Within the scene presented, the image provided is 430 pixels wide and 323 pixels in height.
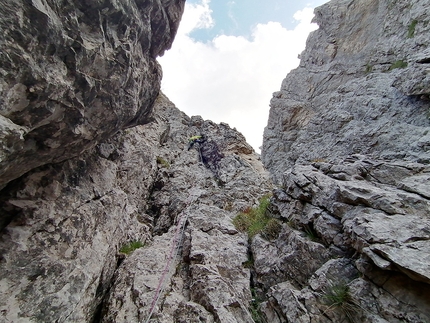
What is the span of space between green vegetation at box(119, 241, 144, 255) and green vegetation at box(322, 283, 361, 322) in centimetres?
584

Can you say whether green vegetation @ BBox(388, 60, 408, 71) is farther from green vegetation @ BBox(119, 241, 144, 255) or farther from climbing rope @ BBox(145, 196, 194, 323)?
green vegetation @ BBox(119, 241, 144, 255)

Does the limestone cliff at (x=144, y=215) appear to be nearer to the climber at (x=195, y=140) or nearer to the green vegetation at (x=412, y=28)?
the green vegetation at (x=412, y=28)

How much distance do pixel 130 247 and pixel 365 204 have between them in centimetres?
722

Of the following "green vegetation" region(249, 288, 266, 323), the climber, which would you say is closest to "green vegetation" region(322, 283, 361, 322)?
"green vegetation" region(249, 288, 266, 323)

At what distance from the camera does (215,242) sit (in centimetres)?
830

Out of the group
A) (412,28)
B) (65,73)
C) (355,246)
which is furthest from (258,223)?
(412,28)

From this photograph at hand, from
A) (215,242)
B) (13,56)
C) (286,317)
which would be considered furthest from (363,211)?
(13,56)

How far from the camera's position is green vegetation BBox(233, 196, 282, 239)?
27.8ft

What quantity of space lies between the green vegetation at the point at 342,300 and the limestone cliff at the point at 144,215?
1.0 inches

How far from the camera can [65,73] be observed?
15.6ft

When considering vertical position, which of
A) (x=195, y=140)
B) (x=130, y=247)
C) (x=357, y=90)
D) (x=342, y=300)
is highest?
Answer: (x=357, y=90)

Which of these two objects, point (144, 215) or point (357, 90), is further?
point (357, 90)

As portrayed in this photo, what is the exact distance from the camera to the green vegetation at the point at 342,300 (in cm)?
484

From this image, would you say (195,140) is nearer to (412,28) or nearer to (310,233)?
(310,233)
